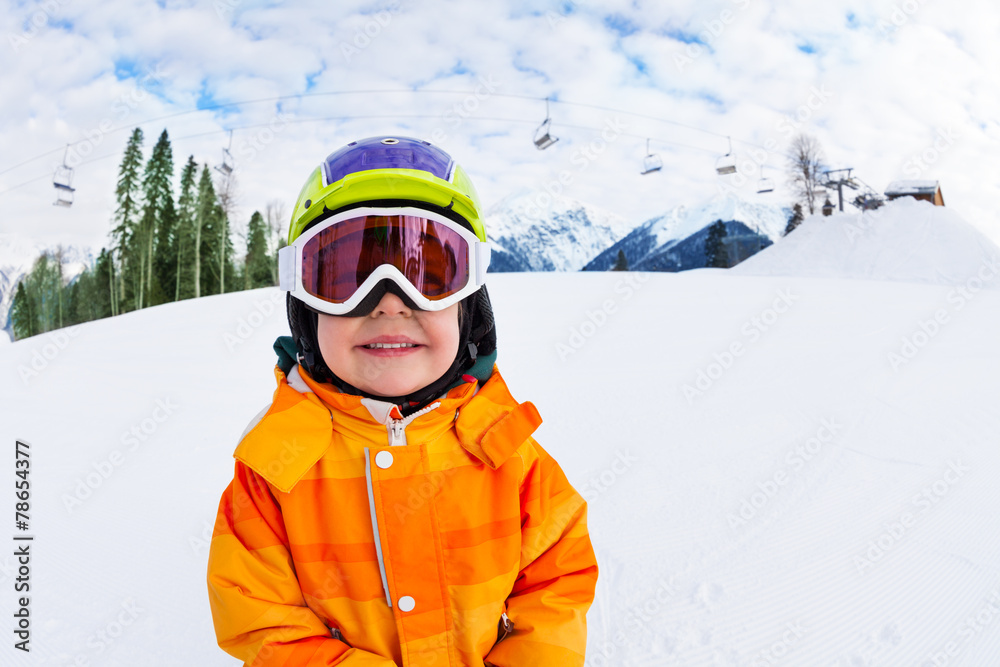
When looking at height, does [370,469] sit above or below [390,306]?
below

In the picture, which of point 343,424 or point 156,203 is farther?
point 156,203

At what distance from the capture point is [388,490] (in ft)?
4.35

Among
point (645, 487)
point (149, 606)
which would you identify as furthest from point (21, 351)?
point (645, 487)

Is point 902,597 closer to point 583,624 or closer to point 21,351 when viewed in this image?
point 583,624

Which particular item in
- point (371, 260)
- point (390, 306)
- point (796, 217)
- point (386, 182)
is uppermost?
point (796, 217)

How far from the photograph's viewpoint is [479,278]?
5.13 ft

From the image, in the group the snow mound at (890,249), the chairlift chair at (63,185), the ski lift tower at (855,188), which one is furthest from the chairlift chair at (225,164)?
the ski lift tower at (855,188)

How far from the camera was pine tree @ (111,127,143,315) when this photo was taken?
101 feet

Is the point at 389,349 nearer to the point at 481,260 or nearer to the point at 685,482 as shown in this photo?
the point at 481,260

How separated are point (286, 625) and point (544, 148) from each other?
1165 cm

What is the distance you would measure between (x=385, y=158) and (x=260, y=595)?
1.18 m

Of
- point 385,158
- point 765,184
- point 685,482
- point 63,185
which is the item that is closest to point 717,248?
point 765,184

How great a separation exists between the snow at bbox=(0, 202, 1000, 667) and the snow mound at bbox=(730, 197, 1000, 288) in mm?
15734

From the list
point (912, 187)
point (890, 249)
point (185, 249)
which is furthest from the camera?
point (912, 187)
